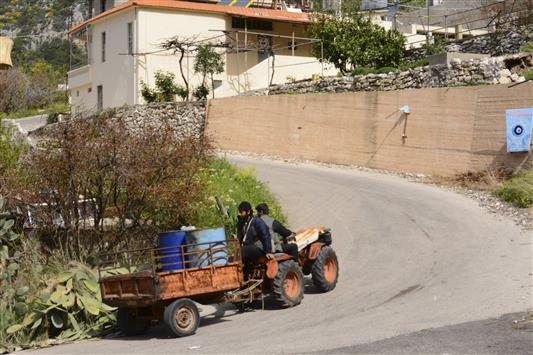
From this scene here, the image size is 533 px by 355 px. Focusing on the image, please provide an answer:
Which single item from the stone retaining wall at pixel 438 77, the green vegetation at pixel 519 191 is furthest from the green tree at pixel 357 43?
the green vegetation at pixel 519 191

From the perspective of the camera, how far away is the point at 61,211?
17172 mm

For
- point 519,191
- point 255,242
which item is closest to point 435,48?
point 519,191

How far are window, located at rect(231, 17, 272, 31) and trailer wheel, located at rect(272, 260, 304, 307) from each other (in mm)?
33209

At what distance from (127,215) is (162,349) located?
6.24 metres

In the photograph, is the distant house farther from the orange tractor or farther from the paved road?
the orange tractor

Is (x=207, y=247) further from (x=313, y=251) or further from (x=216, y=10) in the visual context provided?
(x=216, y=10)

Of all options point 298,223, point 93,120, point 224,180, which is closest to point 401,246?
point 298,223

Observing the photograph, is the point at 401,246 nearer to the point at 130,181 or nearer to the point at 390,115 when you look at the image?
the point at 130,181

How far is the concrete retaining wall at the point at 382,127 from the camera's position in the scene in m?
25.1

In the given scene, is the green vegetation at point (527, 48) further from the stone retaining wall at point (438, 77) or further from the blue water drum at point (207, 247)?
the blue water drum at point (207, 247)

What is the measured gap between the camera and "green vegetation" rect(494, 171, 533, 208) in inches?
832

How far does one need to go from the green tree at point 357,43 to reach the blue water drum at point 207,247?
91.7 ft

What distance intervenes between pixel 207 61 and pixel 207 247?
2930cm

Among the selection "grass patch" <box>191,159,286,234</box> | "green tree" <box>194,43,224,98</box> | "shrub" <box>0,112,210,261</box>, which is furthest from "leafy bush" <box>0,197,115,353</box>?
"green tree" <box>194,43,224,98</box>
